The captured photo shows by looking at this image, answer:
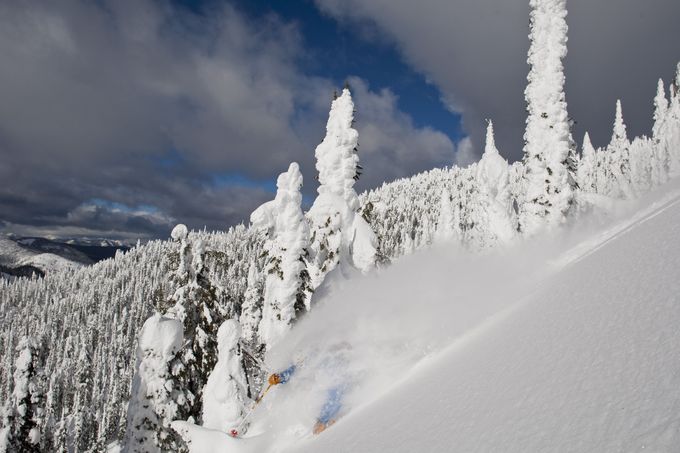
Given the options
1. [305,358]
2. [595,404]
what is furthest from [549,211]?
[595,404]

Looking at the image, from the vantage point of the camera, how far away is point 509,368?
4.89m

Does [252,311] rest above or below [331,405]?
above

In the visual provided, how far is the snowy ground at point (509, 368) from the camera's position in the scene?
312cm

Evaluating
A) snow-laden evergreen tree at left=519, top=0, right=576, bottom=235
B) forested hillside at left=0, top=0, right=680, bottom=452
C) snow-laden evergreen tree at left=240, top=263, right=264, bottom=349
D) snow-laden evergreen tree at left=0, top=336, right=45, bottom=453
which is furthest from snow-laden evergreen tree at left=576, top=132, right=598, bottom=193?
snow-laden evergreen tree at left=0, top=336, right=45, bottom=453

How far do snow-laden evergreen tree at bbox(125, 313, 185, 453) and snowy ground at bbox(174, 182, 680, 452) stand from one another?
Result: 6089 millimetres

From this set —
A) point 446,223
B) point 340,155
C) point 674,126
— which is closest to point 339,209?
point 340,155

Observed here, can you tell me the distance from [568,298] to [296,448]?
584cm

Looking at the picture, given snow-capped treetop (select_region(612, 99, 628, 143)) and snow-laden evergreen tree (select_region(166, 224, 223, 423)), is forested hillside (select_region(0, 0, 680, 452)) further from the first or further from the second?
snow-capped treetop (select_region(612, 99, 628, 143))

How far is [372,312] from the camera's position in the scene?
1273 cm

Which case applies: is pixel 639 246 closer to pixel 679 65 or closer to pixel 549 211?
pixel 549 211

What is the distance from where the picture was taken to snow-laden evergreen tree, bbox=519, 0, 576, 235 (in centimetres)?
2138

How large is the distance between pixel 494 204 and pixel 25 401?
2987 centimetres

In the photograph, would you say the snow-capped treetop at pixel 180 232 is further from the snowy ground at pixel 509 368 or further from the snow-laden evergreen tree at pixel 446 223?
the snow-laden evergreen tree at pixel 446 223

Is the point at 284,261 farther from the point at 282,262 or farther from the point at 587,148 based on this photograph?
the point at 587,148
